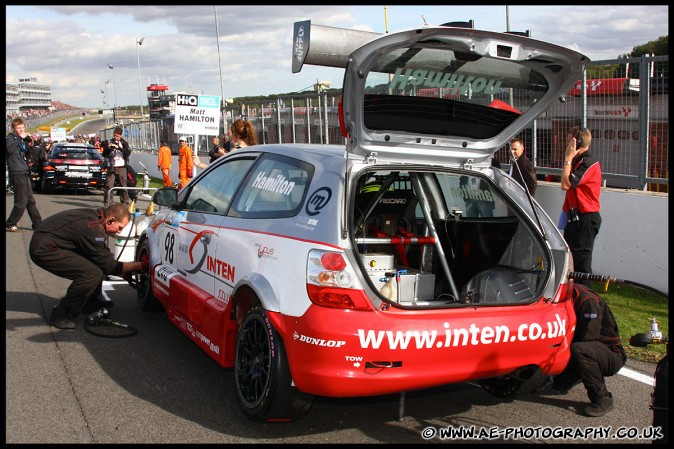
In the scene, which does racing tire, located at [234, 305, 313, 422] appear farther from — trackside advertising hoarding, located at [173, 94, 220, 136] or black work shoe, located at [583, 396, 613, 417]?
trackside advertising hoarding, located at [173, 94, 220, 136]

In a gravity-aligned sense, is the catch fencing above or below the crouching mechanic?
above

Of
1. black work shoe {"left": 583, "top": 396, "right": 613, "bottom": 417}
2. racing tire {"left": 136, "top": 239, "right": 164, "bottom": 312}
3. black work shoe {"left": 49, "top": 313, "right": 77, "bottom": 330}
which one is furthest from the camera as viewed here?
racing tire {"left": 136, "top": 239, "right": 164, "bottom": 312}

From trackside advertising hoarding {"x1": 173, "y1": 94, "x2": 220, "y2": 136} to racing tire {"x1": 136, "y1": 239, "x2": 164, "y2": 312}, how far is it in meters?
10.1

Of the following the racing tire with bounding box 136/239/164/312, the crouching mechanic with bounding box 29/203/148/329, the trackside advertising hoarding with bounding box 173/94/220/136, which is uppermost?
the trackside advertising hoarding with bounding box 173/94/220/136

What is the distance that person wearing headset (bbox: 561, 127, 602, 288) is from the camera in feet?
24.6

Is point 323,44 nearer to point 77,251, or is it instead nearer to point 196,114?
point 77,251

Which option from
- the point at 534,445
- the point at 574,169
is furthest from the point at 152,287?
the point at 574,169

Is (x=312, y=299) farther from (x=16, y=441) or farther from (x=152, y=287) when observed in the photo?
(x=152, y=287)

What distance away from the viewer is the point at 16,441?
13.3 feet

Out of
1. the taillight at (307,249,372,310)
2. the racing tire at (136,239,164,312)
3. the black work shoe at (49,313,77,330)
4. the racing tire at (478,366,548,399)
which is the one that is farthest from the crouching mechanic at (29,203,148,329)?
the racing tire at (478,366,548,399)

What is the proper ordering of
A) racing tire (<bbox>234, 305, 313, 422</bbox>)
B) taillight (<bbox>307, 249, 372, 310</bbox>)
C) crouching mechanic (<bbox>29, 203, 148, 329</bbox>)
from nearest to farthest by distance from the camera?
1. taillight (<bbox>307, 249, 372, 310</bbox>)
2. racing tire (<bbox>234, 305, 313, 422</bbox>)
3. crouching mechanic (<bbox>29, 203, 148, 329</bbox>)

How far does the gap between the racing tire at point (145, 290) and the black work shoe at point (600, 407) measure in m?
4.08

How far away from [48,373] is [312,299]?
8.31 ft

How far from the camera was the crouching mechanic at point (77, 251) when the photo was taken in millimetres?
6301
